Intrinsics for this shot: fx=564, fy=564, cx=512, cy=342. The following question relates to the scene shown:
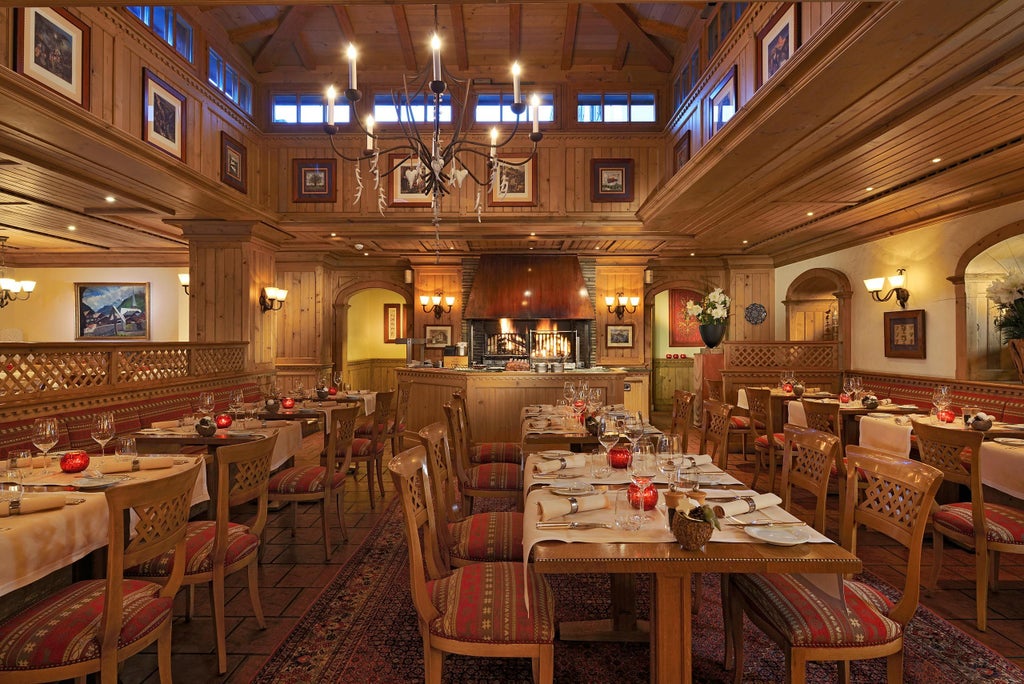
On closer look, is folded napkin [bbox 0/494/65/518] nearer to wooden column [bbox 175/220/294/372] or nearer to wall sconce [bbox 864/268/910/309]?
wooden column [bbox 175/220/294/372]

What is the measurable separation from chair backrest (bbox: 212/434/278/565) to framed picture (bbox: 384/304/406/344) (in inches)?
432

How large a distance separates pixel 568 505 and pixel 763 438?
4692 millimetres

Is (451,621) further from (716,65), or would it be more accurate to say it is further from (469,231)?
(469,231)

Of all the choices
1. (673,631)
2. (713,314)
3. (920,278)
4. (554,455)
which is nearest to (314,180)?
(713,314)

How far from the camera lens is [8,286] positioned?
33.2 feet

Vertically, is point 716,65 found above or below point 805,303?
above

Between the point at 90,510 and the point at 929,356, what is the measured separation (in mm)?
9306

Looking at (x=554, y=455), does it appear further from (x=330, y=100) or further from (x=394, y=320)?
(x=394, y=320)

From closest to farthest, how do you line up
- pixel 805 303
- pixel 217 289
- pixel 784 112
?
pixel 784 112, pixel 217 289, pixel 805 303

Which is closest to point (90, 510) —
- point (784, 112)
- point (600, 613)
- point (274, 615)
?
point (274, 615)

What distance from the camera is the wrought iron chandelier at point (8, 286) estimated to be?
10141 millimetres

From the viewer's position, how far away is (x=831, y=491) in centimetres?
628

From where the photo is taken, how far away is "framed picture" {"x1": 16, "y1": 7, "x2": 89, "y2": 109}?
4.52 m

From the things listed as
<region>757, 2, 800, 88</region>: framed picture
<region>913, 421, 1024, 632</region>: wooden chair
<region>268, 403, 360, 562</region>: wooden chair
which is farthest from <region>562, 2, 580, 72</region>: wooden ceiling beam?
<region>913, 421, 1024, 632</region>: wooden chair
